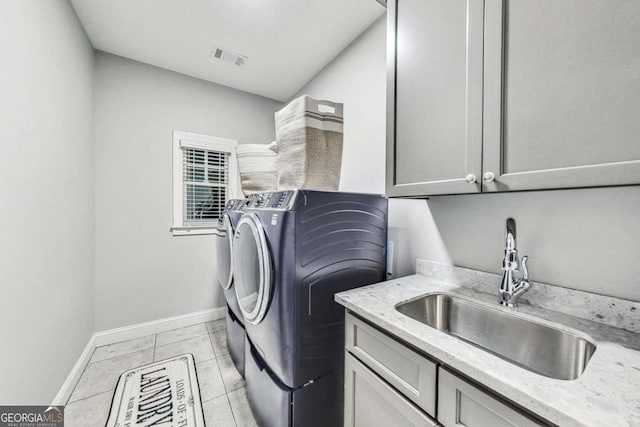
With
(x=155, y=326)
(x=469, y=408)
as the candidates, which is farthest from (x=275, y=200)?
(x=155, y=326)

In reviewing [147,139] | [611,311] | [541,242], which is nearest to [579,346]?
[611,311]

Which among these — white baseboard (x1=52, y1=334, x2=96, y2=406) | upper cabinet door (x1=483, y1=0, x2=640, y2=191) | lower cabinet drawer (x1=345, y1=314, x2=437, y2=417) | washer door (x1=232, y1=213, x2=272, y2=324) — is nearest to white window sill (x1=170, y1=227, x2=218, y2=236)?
white baseboard (x1=52, y1=334, x2=96, y2=406)

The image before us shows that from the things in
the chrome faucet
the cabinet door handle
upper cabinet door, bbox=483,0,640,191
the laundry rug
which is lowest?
the laundry rug

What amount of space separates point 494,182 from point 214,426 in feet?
6.61

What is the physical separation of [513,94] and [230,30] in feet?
7.05

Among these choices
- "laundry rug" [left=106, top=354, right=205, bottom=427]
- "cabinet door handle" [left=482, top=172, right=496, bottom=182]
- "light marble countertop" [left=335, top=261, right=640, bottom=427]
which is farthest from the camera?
"laundry rug" [left=106, top=354, right=205, bottom=427]

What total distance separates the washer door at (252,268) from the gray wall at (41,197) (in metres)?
1.05

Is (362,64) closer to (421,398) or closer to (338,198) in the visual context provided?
(338,198)

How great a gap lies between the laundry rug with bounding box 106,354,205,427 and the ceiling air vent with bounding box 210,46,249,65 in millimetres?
2843

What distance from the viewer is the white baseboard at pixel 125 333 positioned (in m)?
1.76

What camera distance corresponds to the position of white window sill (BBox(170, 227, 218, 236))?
275cm

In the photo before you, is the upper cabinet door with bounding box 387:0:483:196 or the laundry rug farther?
the laundry rug

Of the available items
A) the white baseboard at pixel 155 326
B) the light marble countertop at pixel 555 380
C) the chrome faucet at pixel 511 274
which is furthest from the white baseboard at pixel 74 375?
the chrome faucet at pixel 511 274

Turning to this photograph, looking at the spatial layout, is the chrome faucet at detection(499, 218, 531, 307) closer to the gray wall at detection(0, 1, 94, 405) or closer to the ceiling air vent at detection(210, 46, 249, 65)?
the gray wall at detection(0, 1, 94, 405)
